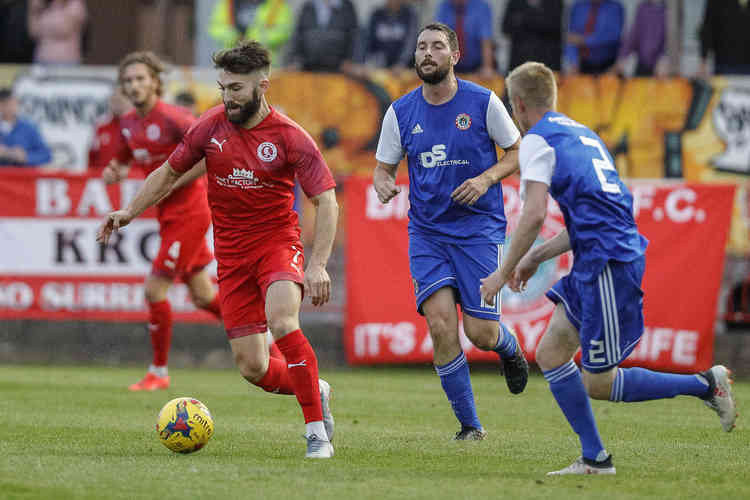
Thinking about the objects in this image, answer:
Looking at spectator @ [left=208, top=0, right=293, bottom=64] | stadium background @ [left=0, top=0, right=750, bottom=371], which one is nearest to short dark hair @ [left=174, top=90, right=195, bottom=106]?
stadium background @ [left=0, top=0, right=750, bottom=371]

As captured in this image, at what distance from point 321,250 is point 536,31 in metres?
9.49

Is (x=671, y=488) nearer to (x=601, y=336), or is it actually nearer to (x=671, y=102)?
(x=601, y=336)

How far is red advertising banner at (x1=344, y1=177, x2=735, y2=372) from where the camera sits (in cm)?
1355

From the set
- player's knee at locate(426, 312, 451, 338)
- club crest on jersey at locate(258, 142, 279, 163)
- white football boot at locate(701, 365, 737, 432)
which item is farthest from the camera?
player's knee at locate(426, 312, 451, 338)

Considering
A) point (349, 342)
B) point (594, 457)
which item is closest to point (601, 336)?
point (594, 457)

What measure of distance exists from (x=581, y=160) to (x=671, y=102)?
10174 mm

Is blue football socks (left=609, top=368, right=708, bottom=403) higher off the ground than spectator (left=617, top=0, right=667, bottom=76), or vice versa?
spectator (left=617, top=0, right=667, bottom=76)

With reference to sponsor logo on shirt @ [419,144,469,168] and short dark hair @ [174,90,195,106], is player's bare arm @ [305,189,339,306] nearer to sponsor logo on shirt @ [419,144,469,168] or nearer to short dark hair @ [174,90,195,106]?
sponsor logo on shirt @ [419,144,469,168]

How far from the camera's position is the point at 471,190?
26.7 feet

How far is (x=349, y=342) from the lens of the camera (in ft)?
45.6

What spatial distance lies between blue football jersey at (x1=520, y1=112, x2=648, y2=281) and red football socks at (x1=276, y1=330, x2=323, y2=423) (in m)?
1.69

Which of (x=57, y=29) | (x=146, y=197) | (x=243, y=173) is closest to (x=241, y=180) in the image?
(x=243, y=173)

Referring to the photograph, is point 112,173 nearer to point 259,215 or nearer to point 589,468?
point 259,215

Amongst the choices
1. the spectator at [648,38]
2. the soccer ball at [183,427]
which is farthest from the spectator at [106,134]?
the soccer ball at [183,427]
